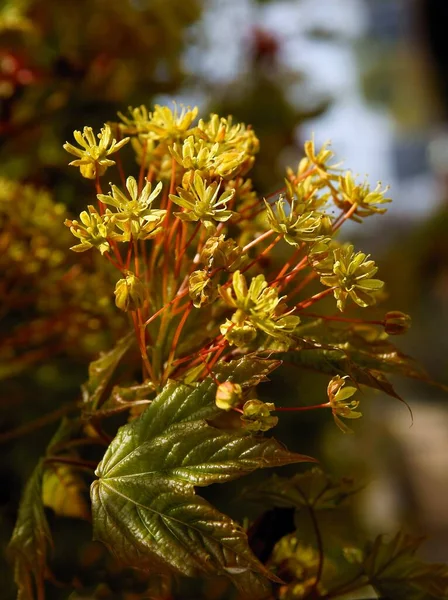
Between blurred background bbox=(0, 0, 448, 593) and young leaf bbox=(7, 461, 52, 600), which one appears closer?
young leaf bbox=(7, 461, 52, 600)

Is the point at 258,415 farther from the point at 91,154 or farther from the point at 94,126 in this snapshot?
the point at 94,126

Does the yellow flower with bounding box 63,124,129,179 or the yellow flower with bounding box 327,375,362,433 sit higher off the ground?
the yellow flower with bounding box 63,124,129,179

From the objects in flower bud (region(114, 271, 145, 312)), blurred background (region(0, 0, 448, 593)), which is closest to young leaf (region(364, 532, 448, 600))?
blurred background (region(0, 0, 448, 593))

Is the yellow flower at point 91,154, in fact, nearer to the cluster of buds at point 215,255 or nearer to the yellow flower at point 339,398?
the cluster of buds at point 215,255

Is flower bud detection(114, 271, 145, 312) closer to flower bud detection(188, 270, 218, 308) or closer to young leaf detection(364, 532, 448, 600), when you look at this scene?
flower bud detection(188, 270, 218, 308)

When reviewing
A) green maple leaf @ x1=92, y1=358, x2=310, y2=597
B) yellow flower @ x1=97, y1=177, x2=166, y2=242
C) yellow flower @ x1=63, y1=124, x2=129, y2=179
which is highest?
yellow flower @ x1=63, y1=124, x2=129, y2=179

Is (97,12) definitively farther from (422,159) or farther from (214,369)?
(422,159)

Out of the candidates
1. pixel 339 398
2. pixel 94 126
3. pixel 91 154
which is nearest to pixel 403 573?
Result: pixel 339 398

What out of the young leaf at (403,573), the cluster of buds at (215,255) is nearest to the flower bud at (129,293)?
the cluster of buds at (215,255)
